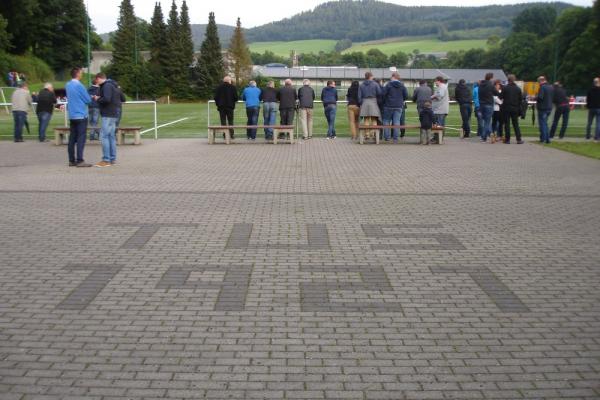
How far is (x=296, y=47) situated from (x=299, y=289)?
182m

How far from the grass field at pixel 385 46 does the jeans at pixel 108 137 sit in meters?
149

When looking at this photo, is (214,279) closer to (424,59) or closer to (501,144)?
(501,144)

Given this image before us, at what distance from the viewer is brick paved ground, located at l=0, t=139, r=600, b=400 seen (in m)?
4.37

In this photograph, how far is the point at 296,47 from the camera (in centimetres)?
18362

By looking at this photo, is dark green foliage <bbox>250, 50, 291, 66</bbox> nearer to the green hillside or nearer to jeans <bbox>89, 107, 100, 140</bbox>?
the green hillside

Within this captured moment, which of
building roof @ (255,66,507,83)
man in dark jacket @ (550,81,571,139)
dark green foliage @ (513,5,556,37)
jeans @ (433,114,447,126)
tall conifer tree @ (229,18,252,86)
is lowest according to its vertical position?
jeans @ (433,114,447,126)

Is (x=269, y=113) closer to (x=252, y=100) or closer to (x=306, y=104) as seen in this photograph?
(x=252, y=100)

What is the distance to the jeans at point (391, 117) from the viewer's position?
65.7 feet

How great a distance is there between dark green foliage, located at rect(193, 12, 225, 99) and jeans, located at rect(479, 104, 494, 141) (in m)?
63.4

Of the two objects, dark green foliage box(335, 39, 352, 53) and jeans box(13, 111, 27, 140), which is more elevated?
dark green foliage box(335, 39, 352, 53)

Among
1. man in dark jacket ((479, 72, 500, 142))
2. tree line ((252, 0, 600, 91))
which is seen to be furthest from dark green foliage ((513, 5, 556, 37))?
man in dark jacket ((479, 72, 500, 142))

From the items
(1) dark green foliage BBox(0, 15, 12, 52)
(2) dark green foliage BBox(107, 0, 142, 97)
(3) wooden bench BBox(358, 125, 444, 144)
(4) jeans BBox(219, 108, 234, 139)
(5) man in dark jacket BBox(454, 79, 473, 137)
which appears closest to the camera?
(3) wooden bench BBox(358, 125, 444, 144)

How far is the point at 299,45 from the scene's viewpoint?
188750mm

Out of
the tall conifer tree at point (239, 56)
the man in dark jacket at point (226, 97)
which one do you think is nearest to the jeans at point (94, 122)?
the man in dark jacket at point (226, 97)
